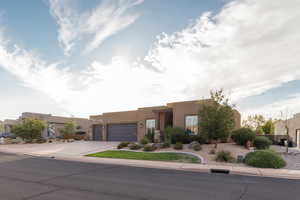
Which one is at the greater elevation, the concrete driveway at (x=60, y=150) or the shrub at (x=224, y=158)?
the shrub at (x=224, y=158)

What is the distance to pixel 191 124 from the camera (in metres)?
23.7

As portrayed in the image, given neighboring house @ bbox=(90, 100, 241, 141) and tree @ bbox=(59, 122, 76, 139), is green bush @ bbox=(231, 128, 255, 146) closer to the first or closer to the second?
neighboring house @ bbox=(90, 100, 241, 141)

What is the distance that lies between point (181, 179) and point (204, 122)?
9.11 meters

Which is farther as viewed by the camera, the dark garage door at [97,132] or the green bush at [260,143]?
the dark garage door at [97,132]

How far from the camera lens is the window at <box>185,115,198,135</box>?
23.4 metres

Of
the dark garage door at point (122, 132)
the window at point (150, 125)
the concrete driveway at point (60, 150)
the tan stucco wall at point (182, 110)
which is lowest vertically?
the concrete driveway at point (60, 150)

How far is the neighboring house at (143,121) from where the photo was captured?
2397 cm

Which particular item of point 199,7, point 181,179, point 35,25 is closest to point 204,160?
point 181,179

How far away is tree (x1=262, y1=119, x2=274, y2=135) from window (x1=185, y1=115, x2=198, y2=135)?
30972 millimetres

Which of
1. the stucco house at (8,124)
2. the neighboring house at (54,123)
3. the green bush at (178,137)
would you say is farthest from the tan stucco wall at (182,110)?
the stucco house at (8,124)

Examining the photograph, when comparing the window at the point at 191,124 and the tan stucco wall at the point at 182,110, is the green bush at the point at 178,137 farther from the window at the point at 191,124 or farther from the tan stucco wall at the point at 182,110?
the tan stucco wall at the point at 182,110

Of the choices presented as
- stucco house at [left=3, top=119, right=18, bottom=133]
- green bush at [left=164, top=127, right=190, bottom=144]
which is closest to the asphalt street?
green bush at [left=164, top=127, right=190, bottom=144]

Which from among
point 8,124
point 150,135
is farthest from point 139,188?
point 8,124

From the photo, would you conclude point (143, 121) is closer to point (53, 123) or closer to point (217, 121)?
point (217, 121)
